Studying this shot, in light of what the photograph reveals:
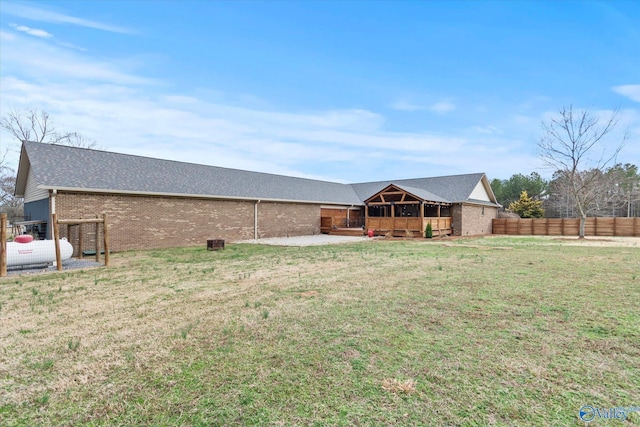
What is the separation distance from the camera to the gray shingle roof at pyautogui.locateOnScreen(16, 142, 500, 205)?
42.3ft

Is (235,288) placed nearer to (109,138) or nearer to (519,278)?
(519,278)

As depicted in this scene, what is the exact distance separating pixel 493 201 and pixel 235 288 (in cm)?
2731

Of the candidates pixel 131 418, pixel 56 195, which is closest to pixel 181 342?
pixel 131 418

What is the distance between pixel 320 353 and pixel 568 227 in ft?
92.5

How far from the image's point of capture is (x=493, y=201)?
27.7 m

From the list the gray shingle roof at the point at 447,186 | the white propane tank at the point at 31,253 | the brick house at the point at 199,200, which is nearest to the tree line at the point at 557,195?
the brick house at the point at 199,200

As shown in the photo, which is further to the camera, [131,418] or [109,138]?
[109,138]

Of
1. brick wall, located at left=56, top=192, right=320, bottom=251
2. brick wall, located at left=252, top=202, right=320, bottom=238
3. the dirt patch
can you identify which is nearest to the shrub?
the dirt patch

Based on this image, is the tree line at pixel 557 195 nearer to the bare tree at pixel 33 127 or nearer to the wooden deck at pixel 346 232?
the wooden deck at pixel 346 232

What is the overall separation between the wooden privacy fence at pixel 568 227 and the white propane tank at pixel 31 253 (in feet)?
93.8

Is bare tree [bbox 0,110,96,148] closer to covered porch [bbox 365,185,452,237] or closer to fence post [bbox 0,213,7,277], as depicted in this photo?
fence post [bbox 0,213,7,277]

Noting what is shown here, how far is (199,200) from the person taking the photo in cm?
1622

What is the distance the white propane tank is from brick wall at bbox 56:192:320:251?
4030 millimetres

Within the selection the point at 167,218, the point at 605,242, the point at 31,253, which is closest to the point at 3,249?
the point at 31,253
